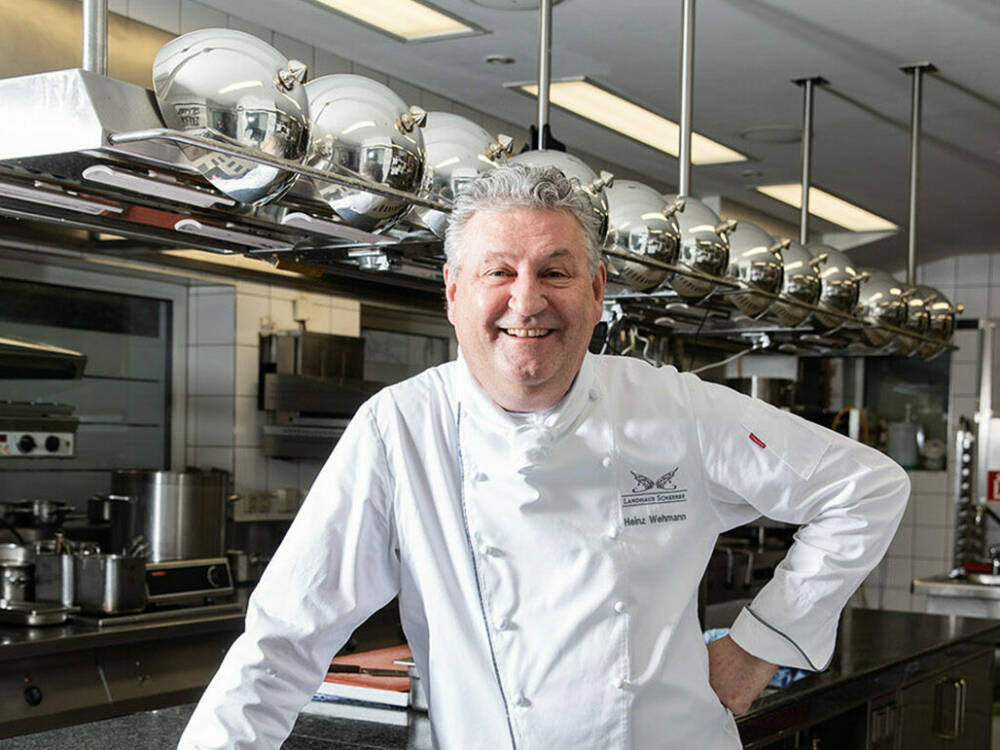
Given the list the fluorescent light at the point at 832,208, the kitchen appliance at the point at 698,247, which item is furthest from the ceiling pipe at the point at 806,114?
the fluorescent light at the point at 832,208

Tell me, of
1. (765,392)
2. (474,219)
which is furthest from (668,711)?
(765,392)

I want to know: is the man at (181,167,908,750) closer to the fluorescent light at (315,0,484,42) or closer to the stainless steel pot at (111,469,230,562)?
the fluorescent light at (315,0,484,42)

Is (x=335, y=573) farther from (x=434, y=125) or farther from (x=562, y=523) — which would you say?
(x=434, y=125)

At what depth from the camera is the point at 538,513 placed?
1.84 metres

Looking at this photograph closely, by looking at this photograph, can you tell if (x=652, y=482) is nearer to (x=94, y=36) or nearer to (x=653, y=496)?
(x=653, y=496)

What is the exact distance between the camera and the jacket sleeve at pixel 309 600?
5.24 feet

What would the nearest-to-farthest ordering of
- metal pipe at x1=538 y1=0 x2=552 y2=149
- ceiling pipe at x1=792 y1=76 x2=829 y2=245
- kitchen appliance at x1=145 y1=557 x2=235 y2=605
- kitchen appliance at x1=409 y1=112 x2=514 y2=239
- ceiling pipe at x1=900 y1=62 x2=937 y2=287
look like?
kitchen appliance at x1=409 y1=112 x2=514 y2=239, metal pipe at x1=538 y1=0 x2=552 y2=149, kitchen appliance at x1=145 y1=557 x2=235 y2=605, ceiling pipe at x1=900 y1=62 x2=937 y2=287, ceiling pipe at x1=792 y1=76 x2=829 y2=245

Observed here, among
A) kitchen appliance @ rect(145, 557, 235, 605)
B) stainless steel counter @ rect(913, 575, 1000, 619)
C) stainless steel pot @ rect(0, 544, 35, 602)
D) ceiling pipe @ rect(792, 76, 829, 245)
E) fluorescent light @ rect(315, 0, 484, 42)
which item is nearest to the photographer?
stainless steel pot @ rect(0, 544, 35, 602)

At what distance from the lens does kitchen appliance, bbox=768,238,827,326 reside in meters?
4.04

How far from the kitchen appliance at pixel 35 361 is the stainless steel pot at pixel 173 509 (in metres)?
0.47

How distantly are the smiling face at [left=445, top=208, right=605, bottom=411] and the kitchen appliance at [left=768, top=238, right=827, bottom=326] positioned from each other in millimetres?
2325

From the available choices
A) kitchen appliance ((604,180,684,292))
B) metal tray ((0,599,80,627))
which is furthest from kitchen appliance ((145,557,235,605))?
kitchen appliance ((604,180,684,292))

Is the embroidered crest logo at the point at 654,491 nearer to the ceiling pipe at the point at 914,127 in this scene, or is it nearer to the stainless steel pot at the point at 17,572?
the stainless steel pot at the point at 17,572

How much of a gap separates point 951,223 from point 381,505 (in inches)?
271
